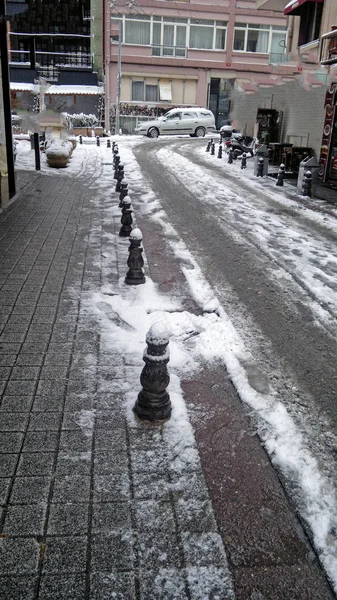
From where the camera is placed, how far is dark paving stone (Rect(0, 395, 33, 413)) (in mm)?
4055

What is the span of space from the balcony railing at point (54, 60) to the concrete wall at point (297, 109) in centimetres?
2150

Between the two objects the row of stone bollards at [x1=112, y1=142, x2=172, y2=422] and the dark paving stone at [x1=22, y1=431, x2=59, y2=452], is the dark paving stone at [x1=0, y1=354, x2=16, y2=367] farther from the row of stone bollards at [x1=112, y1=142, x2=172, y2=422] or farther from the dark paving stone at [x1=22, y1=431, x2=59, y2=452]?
the row of stone bollards at [x1=112, y1=142, x2=172, y2=422]

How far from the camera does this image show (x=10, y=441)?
368 cm

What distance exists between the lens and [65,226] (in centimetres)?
1019

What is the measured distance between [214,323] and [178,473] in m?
2.66

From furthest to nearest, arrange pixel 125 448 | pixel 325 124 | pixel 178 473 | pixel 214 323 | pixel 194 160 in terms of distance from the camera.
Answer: pixel 194 160, pixel 325 124, pixel 214 323, pixel 125 448, pixel 178 473

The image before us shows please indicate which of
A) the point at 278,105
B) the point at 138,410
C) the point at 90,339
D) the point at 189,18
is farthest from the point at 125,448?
the point at 189,18

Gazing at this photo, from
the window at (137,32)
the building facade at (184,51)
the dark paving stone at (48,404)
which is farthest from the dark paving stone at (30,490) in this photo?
the window at (137,32)

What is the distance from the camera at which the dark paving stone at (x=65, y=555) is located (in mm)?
2711

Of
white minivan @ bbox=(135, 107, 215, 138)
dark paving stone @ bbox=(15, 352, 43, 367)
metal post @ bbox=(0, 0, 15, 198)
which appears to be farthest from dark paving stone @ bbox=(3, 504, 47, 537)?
white minivan @ bbox=(135, 107, 215, 138)

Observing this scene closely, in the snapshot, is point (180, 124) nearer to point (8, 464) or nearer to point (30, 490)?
point (8, 464)

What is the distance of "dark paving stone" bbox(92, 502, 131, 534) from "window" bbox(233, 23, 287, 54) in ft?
158

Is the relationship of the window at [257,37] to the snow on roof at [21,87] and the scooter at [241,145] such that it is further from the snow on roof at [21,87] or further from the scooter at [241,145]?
the scooter at [241,145]

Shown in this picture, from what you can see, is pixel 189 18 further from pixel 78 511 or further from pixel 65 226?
pixel 78 511
